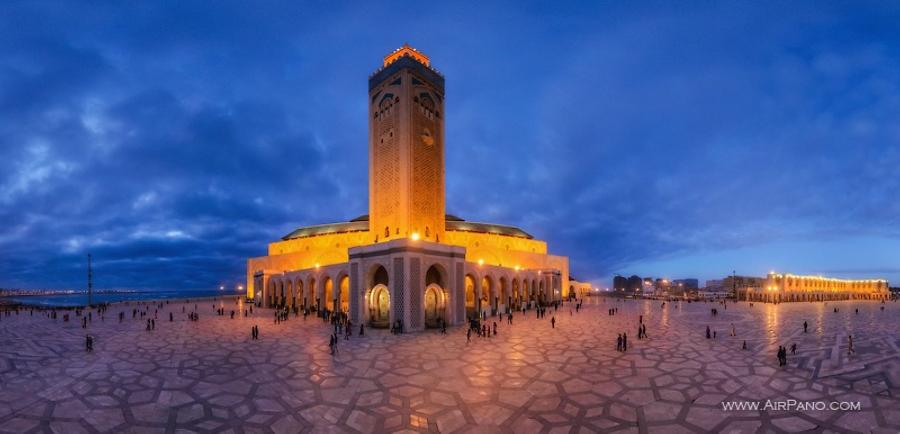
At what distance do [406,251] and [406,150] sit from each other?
36.9 feet

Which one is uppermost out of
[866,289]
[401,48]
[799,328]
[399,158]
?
[401,48]

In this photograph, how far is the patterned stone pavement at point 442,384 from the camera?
376 inches

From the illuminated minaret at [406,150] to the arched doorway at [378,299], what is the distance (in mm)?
4890

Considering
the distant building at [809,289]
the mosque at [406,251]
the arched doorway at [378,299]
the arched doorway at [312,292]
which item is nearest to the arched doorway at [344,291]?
the mosque at [406,251]

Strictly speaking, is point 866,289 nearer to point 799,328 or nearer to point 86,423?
point 799,328

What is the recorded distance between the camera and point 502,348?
18.0 metres

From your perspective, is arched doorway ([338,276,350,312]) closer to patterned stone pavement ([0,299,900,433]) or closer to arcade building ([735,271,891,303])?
patterned stone pavement ([0,299,900,433])

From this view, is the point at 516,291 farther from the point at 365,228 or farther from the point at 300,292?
the point at 300,292

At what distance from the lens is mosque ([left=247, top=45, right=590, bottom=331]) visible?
2538 centimetres

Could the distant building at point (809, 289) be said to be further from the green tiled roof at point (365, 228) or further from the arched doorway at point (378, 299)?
the arched doorway at point (378, 299)

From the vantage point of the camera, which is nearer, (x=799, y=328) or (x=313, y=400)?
(x=313, y=400)

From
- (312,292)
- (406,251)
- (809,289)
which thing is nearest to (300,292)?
(312,292)

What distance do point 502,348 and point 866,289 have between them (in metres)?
121

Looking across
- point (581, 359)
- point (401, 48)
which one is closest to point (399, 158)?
point (401, 48)
